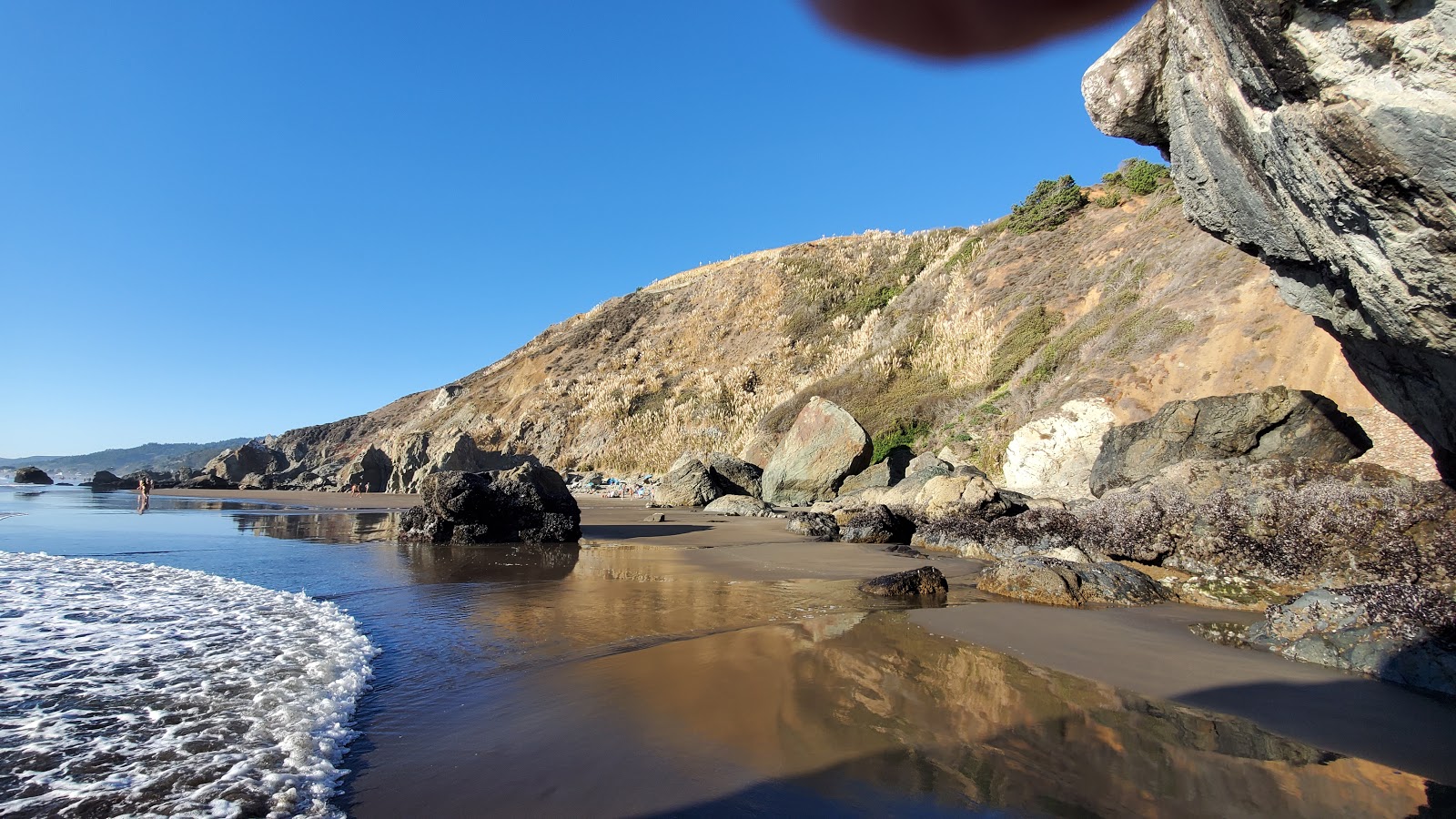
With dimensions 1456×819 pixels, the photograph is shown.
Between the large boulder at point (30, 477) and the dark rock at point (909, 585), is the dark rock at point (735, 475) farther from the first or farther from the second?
the large boulder at point (30, 477)

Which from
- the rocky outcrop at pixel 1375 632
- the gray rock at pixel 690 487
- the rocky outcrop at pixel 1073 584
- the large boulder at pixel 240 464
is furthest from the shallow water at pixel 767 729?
the large boulder at pixel 240 464

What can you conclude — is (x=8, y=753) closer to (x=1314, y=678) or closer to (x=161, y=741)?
(x=161, y=741)

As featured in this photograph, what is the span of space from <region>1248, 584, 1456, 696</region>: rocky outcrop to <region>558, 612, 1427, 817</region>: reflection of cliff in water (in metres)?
1.61

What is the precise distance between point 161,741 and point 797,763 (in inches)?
117

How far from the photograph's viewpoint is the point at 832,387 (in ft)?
83.8

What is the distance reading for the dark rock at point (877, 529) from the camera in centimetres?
1159

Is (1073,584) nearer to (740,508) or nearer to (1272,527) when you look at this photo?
(1272,527)

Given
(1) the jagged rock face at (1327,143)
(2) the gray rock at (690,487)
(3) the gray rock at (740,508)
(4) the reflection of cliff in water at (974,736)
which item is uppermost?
(1) the jagged rock face at (1327,143)

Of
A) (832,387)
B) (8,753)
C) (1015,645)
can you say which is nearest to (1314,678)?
(1015,645)

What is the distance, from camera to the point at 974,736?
3.27 metres

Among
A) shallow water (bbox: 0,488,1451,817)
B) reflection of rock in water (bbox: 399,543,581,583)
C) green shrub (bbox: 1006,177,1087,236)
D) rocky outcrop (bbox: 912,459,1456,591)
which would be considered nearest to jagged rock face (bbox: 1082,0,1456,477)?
rocky outcrop (bbox: 912,459,1456,591)

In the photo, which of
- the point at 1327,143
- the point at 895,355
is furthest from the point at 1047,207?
the point at 1327,143

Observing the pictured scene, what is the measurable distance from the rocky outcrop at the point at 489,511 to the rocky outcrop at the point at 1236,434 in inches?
370

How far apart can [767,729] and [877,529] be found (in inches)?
340
